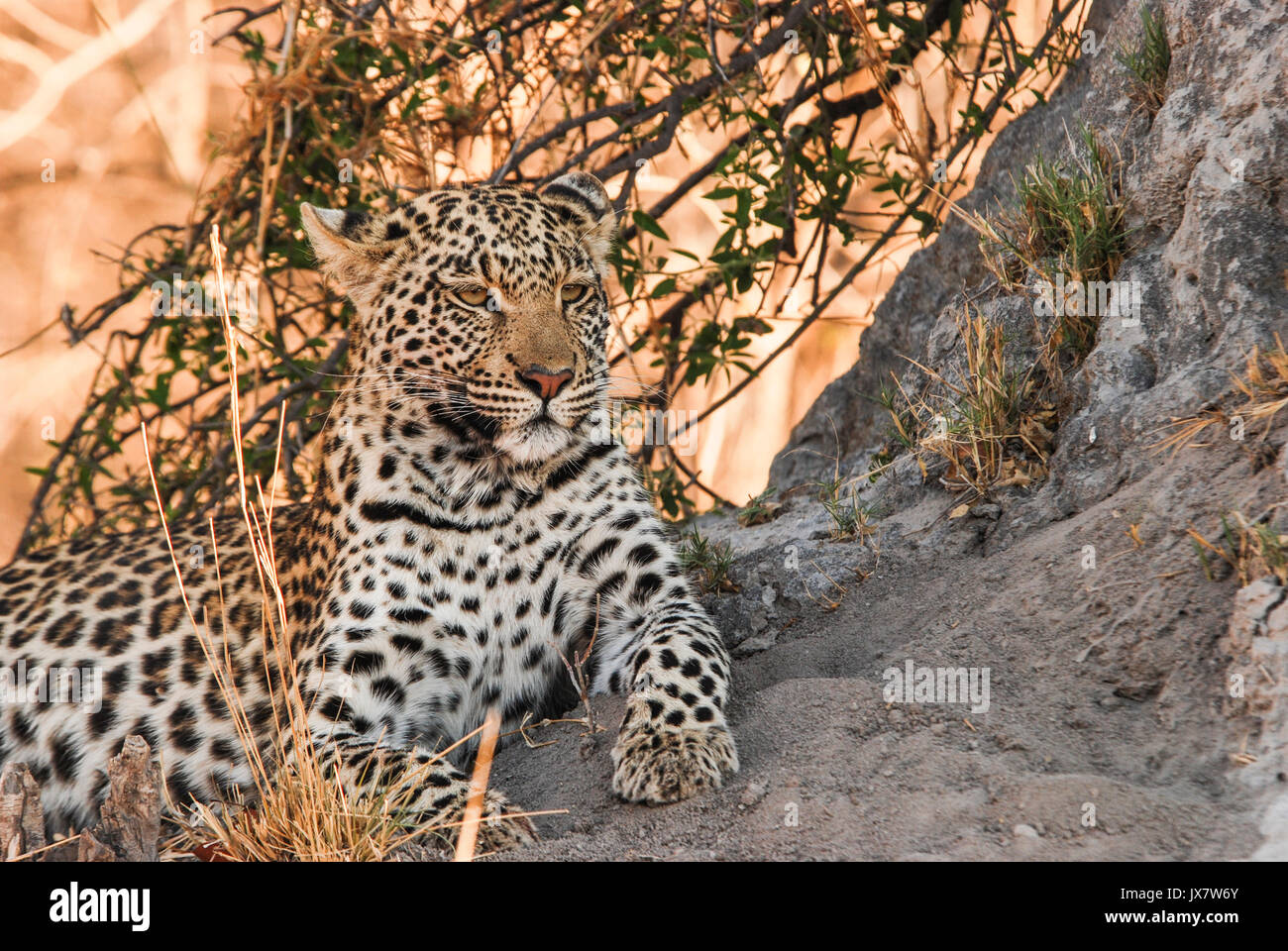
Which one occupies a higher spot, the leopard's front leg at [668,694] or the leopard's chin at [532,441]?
the leopard's chin at [532,441]

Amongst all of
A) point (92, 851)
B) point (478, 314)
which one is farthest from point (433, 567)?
point (92, 851)

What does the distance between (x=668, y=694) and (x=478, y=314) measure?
1497mm

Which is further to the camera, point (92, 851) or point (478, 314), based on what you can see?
point (478, 314)

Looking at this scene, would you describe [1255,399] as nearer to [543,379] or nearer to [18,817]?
[543,379]

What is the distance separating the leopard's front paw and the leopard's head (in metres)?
1.14

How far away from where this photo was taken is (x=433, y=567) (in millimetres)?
4609

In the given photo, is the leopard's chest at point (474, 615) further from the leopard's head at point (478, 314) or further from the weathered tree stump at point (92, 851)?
the weathered tree stump at point (92, 851)

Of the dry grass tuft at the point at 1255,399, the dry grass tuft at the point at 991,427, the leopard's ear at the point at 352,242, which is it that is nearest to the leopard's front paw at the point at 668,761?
the dry grass tuft at the point at 991,427

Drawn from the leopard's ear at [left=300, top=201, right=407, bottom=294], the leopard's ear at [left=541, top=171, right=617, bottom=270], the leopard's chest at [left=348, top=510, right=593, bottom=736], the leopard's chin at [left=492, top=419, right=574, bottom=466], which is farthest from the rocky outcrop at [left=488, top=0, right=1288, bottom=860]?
the leopard's ear at [left=300, top=201, right=407, bottom=294]

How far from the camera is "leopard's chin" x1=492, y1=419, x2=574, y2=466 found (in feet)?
15.1

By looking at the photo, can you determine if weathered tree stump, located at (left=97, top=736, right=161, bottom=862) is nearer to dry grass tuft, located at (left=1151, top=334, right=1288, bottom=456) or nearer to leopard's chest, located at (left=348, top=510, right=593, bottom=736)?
leopard's chest, located at (left=348, top=510, right=593, bottom=736)

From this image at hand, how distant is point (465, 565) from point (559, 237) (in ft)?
4.08

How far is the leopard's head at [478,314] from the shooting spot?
4.59 metres
